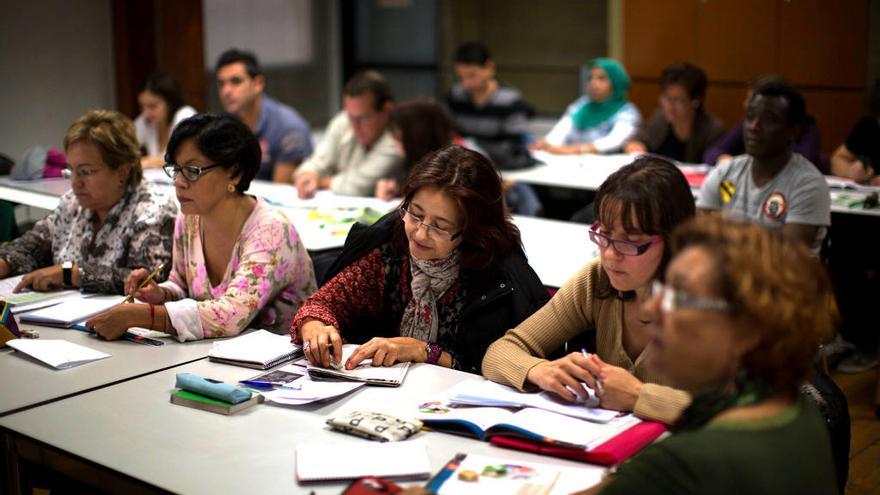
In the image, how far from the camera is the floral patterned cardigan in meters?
2.88

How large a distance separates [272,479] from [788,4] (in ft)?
20.1

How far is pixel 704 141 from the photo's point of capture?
6105 millimetres

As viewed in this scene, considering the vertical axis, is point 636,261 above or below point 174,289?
above

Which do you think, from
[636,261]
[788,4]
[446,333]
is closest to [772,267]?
[636,261]

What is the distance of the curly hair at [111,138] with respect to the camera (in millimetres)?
3471

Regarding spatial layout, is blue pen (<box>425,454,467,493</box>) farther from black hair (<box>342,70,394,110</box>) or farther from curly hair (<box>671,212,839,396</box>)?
black hair (<box>342,70,394,110</box>)

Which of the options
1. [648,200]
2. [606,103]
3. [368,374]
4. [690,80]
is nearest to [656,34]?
[606,103]

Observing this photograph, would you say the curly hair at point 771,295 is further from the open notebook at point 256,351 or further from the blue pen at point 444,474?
the open notebook at point 256,351

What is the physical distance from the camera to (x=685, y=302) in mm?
1394

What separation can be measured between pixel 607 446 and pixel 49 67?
704 centimetres

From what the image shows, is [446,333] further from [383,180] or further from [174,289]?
[383,180]

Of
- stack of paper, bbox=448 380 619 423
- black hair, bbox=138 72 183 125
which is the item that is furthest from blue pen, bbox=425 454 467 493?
black hair, bbox=138 72 183 125

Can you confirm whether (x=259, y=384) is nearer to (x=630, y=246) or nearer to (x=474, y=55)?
(x=630, y=246)

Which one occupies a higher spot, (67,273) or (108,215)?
(108,215)
